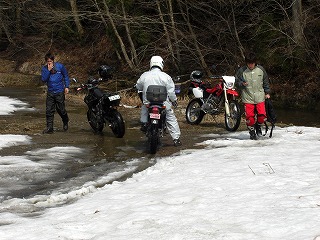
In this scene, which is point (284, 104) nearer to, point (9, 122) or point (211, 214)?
point (9, 122)

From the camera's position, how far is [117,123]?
36.7 feet

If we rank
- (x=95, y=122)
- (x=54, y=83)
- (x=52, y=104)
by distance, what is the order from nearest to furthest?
1. (x=95, y=122)
2. (x=54, y=83)
3. (x=52, y=104)

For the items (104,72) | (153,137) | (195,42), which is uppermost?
(195,42)

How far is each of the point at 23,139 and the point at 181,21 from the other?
18062 mm

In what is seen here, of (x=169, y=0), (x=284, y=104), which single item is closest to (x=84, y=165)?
(x=284, y=104)

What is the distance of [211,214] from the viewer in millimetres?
5438

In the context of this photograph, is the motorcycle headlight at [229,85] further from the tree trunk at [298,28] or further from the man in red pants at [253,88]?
the tree trunk at [298,28]

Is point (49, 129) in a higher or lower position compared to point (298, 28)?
lower

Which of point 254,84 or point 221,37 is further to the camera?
point 221,37

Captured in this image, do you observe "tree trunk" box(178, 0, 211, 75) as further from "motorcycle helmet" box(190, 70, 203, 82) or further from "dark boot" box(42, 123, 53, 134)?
"dark boot" box(42, 123, 53, 134)

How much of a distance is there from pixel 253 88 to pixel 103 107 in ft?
11.0

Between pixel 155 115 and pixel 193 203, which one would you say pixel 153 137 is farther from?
pixel 193 203

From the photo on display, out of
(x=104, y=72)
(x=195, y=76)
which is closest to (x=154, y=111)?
(x=104, y=72)

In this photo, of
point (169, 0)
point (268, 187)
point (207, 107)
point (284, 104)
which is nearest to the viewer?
point (268, 187)
